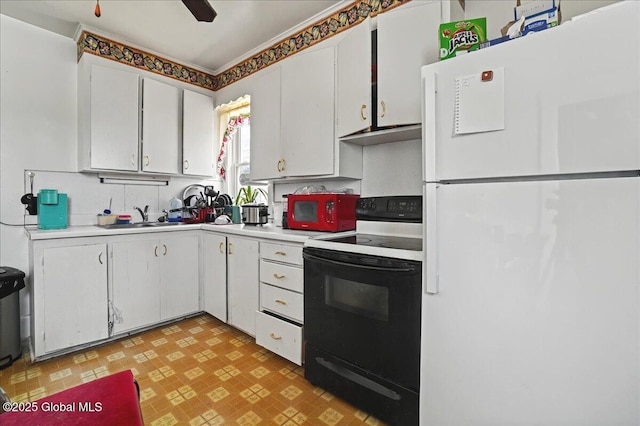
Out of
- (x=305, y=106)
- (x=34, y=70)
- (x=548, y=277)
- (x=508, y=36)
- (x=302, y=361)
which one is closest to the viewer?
(x=548, y=277)

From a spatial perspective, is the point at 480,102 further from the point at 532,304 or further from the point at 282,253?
the point at 282,253

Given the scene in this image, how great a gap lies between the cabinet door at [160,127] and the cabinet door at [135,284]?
871 mm

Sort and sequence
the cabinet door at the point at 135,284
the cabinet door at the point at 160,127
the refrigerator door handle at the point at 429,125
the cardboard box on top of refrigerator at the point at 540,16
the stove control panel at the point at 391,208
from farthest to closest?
the cabinet door at the point at 160,127
the cabinet door at the point at 135,284
the stove control panel at the point at 391,208
the refrigerator door handle at the point at 429,125
the cardboard box on top of refrigerator at the point at 540,16

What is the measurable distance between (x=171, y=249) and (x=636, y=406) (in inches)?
114

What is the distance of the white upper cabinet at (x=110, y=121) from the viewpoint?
2.56 metres

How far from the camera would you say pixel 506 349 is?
107cm

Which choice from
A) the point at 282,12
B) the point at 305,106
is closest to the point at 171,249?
the point at 305,106

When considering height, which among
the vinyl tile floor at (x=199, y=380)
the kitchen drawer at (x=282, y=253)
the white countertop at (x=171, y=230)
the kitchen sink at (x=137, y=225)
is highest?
the kitchen sink at (x=137, y=225)

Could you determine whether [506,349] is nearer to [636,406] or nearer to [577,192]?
[636,406]

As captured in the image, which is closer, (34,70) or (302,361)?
(302,361)

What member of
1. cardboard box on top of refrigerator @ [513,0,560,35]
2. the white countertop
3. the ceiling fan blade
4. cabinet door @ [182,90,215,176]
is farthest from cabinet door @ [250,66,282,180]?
cardboard box on top of refrigerator @ [513,0,560,35]

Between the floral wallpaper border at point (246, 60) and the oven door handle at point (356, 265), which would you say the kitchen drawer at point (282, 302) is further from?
the floral wallpaper border at point (246, 60)

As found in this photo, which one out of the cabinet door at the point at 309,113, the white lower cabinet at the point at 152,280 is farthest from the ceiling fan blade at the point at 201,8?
the white lower cabinet at the point at 152,280

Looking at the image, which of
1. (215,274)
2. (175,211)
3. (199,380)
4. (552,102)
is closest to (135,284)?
(215,274)
